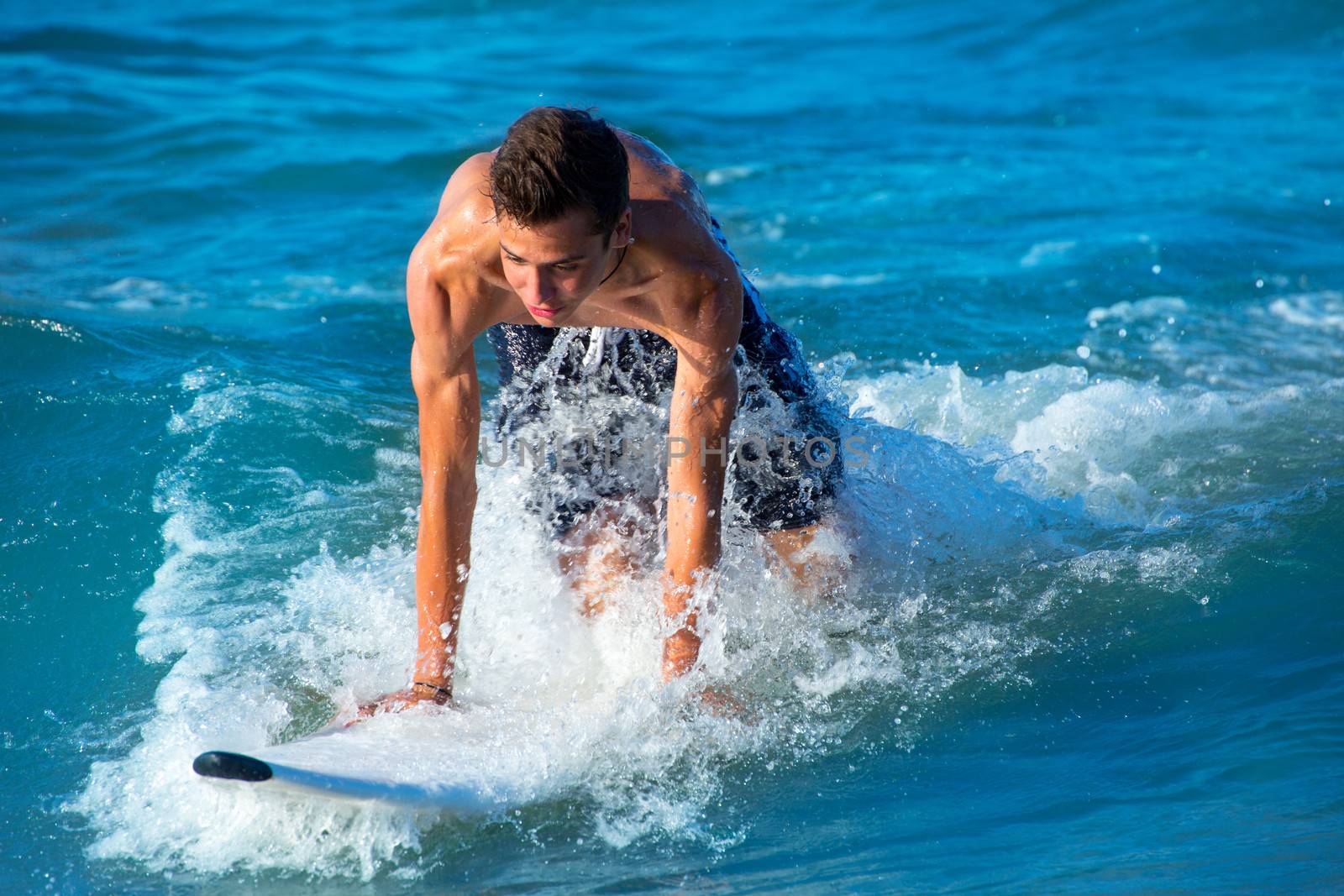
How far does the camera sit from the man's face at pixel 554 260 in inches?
117

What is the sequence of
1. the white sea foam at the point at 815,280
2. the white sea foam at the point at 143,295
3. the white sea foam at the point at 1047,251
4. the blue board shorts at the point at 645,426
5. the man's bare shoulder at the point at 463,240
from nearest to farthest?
1. the man's bare shoulder at the point at 463,240
2. the blue board shorts at the point at 645,426
3. the white sea foam at the point at 143,295
4. the white sea foam at the point at 815,280
5. the white sea foam at the point at 1047,251

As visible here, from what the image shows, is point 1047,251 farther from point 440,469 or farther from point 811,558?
point 440,469

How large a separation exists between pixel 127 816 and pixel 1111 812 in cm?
251

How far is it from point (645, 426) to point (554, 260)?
4.48ft

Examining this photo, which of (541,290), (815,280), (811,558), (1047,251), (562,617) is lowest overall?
(562,617)

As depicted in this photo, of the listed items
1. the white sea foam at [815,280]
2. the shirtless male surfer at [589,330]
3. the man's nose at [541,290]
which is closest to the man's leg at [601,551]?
the shirtless male surfer at [589,330]

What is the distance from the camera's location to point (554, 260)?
3027mm

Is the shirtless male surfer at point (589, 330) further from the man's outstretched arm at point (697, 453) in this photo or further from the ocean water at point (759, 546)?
the ocean water at point (759, 546)

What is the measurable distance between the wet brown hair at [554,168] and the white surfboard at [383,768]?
1412 mm

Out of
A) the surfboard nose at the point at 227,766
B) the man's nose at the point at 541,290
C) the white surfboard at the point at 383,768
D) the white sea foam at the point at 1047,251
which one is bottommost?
the white surfboard at the point at 383,768

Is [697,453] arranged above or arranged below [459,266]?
below

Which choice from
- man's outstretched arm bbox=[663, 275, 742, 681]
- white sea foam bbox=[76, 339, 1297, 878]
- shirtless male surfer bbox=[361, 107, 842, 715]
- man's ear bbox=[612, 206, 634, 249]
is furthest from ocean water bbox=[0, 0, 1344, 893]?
man's ear bbox=[612, 206, 634, 249]

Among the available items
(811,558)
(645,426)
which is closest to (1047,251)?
(811,558)

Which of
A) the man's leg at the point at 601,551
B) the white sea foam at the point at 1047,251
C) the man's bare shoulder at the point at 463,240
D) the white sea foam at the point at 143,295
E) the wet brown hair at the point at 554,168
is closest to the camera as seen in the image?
the wet brown hair at the point at 554,168
